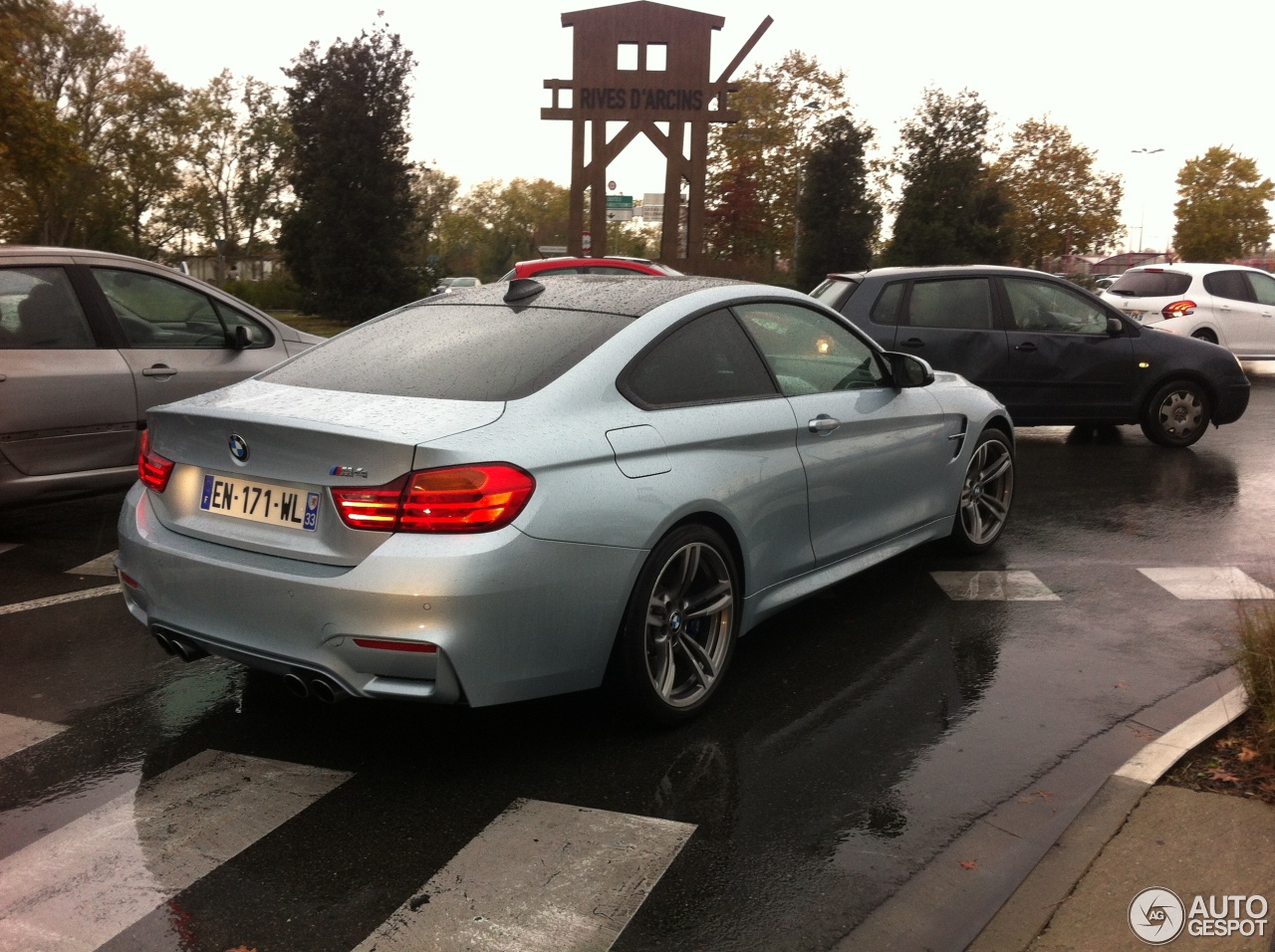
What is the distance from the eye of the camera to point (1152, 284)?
18688 millimetres

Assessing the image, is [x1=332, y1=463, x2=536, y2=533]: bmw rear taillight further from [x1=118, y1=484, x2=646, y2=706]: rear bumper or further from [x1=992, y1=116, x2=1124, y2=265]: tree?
[x1=992, y1=116, x2=1124, y2=265]: tree

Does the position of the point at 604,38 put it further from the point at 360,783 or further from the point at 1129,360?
the point at 360,783

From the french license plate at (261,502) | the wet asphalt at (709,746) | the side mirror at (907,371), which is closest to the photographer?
the wet asphalt at (709,746)

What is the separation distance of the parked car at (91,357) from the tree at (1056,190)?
186ft

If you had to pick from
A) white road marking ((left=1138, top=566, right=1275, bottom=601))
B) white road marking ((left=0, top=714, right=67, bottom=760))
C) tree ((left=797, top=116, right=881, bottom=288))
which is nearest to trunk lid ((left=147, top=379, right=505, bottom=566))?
white road marking ((left=0, top=714, right=67, bottom=760))

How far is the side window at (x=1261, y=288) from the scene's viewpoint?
18500 mm

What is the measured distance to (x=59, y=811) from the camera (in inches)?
152

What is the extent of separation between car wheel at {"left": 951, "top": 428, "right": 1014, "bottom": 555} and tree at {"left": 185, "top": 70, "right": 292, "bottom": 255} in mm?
66713

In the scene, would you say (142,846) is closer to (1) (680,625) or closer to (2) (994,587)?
(1) (680,625)

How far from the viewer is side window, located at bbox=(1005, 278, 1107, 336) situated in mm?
11234

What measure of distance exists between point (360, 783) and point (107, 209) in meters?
63.6

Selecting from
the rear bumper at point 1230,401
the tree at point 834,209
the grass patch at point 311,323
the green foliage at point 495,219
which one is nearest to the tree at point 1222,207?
the tree at point 834,209

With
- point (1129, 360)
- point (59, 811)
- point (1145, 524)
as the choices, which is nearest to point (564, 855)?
point (59, 811)

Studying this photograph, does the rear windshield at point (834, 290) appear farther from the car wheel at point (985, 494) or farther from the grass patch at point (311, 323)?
the grass patch at point (311, 323)
